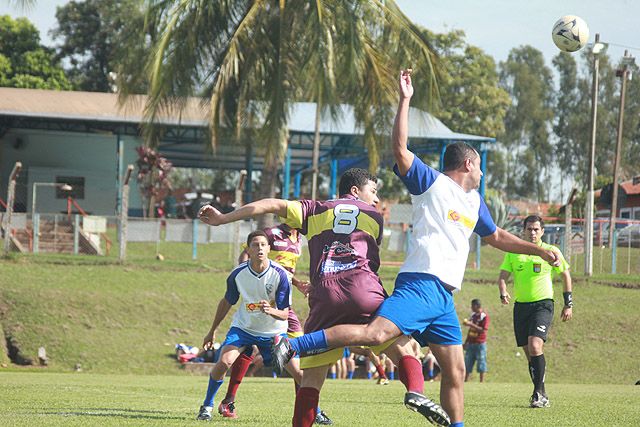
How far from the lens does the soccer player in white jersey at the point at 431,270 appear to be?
6160 millimetres

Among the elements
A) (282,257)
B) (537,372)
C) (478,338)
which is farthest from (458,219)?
(478,338)

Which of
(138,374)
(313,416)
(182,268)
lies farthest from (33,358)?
(313,416)

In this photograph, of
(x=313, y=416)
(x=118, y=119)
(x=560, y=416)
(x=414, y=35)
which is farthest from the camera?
(x=118, y=119)

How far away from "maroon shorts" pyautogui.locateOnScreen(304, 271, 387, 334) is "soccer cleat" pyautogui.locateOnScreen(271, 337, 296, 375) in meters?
0.56

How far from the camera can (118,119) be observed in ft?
128

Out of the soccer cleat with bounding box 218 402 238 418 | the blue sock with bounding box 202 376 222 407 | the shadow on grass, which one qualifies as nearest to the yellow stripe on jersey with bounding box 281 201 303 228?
the shadow on grass

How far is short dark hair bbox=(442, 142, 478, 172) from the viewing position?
6.68 metres

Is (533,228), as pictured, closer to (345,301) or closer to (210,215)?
(345,301)

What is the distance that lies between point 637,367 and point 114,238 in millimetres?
17639

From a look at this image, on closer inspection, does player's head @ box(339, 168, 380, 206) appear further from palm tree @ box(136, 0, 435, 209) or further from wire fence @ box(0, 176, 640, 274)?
wire fence @ box(0, 176, 640, 274)

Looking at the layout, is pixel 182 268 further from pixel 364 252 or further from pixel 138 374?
pixel 364 252

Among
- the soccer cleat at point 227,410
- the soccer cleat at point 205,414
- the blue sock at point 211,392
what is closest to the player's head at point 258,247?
the blue sock at point 211,392

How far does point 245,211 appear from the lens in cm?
634

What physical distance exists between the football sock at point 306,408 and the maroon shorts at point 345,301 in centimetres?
41
